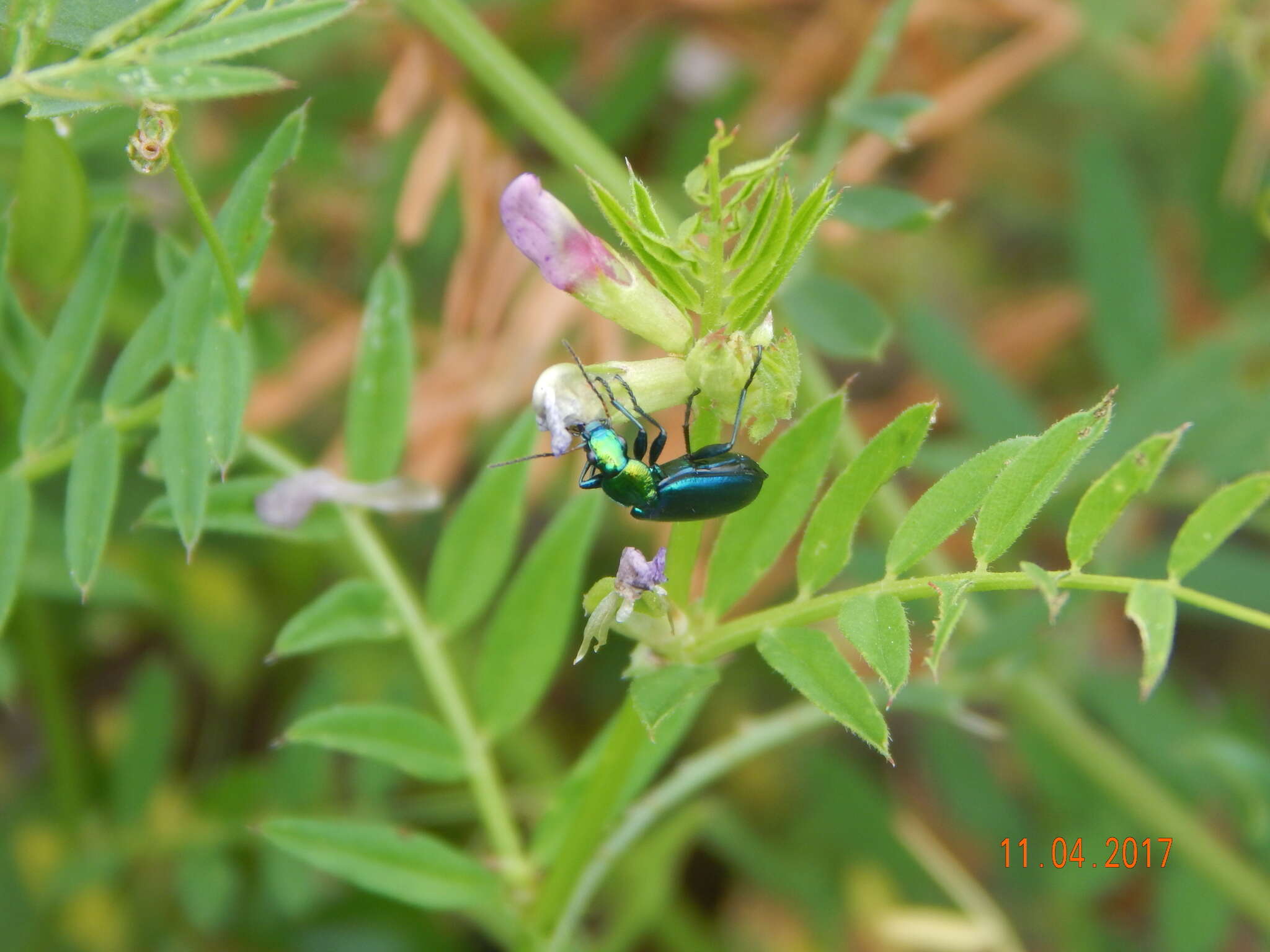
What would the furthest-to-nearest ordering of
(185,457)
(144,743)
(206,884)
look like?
A: (144,743) → (206,884) → (185,457)

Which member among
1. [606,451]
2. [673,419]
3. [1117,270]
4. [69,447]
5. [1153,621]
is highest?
[69,447]

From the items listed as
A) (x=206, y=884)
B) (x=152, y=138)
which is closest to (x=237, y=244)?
(x=152, y=138)

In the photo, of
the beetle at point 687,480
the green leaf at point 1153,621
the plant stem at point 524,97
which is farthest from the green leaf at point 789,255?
the plant stem at point 524,97

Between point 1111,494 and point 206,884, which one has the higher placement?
point 1111,494

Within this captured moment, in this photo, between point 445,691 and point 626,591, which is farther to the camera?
point 445,691

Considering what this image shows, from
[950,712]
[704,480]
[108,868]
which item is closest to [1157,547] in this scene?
[950,712]

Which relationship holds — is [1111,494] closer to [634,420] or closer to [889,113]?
[634,420]

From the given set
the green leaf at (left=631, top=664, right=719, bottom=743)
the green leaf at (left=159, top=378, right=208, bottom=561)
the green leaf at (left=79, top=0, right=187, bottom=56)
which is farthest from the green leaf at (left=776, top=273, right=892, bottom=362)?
the green leaf at (left=79, top=0, right=187, bottom=56)
